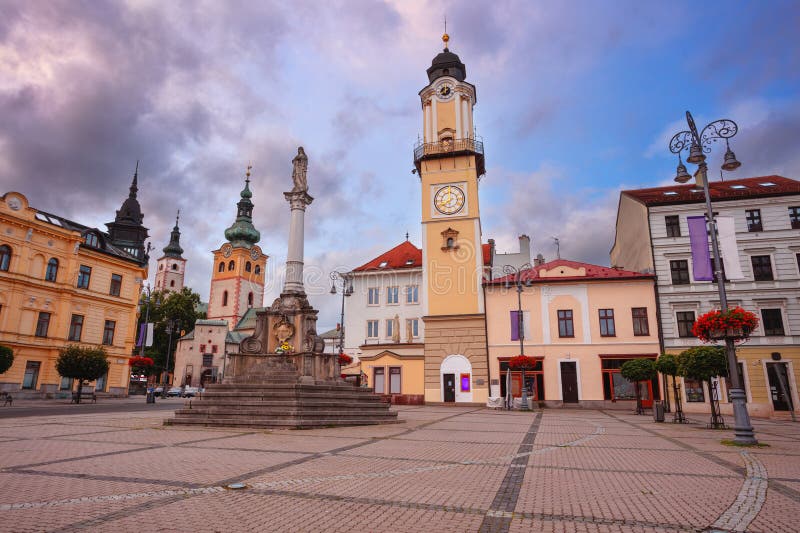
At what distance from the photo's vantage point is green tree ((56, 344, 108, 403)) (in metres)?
30.3

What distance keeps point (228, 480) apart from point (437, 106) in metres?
35.8

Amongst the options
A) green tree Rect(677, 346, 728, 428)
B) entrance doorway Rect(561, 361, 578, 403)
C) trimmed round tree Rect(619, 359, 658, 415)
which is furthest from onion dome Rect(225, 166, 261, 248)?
green tree Rect(677, 346, 728, 428)

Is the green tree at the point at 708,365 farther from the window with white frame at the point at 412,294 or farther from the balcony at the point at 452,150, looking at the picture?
the window with white frame at the point at 412,294

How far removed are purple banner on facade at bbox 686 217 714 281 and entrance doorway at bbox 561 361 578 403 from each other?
16915mm

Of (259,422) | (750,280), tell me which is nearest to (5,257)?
(259,422)

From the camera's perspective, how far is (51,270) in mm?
36625

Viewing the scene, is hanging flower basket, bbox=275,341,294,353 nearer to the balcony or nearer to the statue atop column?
the statue atop column

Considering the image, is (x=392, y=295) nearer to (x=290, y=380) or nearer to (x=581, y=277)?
(x=581, y=277)

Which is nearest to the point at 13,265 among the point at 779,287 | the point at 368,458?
the point at 368,458

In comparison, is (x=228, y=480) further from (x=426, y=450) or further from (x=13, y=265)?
(x=13, y=265)

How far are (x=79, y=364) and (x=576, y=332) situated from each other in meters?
32.1

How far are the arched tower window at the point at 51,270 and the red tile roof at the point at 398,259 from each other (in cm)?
2380

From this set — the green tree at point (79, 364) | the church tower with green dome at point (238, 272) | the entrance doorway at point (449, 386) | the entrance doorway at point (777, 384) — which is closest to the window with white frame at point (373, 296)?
the entrance doorway at point (449, 386)

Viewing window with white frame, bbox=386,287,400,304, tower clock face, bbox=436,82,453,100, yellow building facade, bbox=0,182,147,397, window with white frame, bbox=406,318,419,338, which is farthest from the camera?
window with white frame, bbox=386,287,400,304
